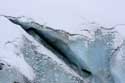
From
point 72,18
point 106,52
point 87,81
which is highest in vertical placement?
point 72,18

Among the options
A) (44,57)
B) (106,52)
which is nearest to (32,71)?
(44,57)

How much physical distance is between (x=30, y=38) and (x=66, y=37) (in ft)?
0.65

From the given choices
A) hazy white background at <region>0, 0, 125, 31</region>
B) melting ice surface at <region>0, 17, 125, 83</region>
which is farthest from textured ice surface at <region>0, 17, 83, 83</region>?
hazy white background at <region>0, 0, 125, 31</region>

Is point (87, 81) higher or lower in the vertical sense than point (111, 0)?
lower

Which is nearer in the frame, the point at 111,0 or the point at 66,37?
the point at 66,37

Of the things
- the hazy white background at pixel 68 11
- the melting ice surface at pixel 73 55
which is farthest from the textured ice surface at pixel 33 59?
the hazy white background at pixel 68 11

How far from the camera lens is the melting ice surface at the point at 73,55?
226 centimetres

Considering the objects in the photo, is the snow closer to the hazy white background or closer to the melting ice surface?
the melting ice surface

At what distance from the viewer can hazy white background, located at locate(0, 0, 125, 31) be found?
239 centimetres

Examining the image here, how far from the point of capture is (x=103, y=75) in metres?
2.35

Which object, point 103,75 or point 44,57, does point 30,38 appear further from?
point 103,75

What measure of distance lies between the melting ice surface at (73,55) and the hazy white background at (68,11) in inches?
2.0

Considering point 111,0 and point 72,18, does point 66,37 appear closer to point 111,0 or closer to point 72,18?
point 72,18

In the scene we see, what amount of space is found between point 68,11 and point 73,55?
26 cm
